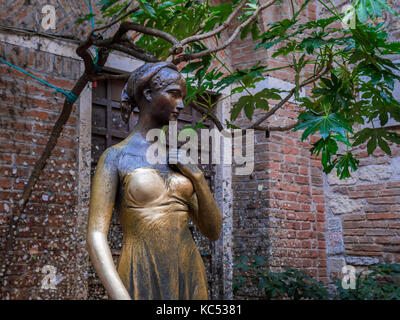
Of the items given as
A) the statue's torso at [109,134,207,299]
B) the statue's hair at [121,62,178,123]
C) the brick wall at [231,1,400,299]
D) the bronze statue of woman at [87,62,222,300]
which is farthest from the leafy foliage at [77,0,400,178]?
the brick wall at [231,1,400,299]

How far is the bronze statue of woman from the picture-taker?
1.81 meters

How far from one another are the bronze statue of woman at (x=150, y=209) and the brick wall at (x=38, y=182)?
174 cm

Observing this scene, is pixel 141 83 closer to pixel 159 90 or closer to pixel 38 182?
pixel 159 90

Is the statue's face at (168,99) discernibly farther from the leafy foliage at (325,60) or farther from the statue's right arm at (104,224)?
the leafy foliage at (325,60)

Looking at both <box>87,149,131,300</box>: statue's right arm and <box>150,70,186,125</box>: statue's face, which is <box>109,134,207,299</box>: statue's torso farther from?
<box>150,70,186,125</box>: statue's face

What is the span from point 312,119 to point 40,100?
1938 millimetres

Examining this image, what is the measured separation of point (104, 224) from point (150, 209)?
17 centimetres

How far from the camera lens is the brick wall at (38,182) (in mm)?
3398

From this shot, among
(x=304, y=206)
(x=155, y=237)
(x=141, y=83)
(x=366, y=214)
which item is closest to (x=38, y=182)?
(x=141, y=83)

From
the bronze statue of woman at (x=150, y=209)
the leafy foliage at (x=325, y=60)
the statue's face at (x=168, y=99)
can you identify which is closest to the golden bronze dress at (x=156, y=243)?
the bronze statue of woman at (x=150, y=209)

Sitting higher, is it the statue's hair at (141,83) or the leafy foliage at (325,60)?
the leafy foliage at (325,60)

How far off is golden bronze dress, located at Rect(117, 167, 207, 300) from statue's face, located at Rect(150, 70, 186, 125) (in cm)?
23

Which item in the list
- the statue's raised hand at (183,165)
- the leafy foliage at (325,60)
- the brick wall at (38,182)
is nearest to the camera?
the statue's raised hand at (183,165)
